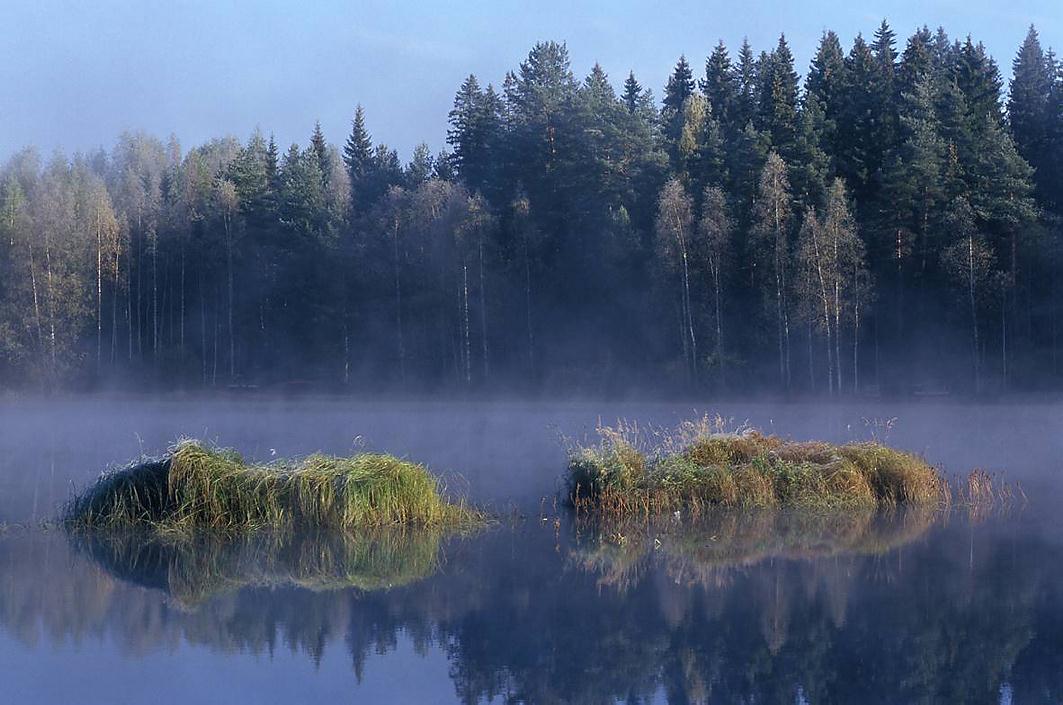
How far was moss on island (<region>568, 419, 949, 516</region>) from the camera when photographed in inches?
759

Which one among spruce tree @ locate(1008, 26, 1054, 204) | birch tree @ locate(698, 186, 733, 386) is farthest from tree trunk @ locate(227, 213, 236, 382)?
spruce tree @ locate(1008, 26, 1054, 204)

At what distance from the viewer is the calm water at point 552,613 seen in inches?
406

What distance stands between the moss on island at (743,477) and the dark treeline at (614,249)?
37.1 meters

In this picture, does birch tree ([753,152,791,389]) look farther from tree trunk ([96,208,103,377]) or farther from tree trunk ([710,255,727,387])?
tree trunk ([96,208,103,377])

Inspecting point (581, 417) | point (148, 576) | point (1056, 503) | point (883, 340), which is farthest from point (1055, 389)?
point (148, 576)

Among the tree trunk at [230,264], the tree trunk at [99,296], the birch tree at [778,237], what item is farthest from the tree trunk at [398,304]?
the birch tree at [778,237]

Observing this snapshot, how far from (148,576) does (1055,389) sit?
50.6 m

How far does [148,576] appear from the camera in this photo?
14633mm

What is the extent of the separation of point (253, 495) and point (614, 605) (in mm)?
6752

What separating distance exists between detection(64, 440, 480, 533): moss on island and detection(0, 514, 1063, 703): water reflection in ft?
2.27

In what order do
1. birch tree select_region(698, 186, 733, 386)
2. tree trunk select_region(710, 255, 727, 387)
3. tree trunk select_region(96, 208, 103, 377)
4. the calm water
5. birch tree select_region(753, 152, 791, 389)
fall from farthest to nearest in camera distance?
tree trunk select_region(96, 208, 103, 377)
birch tree select_region(698, 186, 733, 386)
tree trunk select_region(710, 255, 727, 387)
birch tree select_region(753, 152, 791, 389)
the calm water

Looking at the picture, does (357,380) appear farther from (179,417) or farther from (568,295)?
(179,417)

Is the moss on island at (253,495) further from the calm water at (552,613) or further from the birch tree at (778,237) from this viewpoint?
the birch tree at (778,237)

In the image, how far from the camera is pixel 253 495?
17.5m
